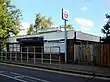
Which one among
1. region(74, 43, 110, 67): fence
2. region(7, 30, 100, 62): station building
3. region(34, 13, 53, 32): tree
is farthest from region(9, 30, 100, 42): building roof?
region(34, 13, 53, 32): tree

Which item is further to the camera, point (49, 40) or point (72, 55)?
point (49, 40)

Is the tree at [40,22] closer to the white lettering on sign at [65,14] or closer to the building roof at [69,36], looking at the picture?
the building roof at [69,36]

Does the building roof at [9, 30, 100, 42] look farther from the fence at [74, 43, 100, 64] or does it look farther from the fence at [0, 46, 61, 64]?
the fence at [74, 43, 100, 64]

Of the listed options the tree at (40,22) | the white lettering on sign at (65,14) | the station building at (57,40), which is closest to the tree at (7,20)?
the station building at (57,40)

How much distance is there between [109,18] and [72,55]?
1073cm

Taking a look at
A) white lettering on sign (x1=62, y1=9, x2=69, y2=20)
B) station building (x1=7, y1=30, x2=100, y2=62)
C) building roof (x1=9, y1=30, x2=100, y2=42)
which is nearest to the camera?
white lettering on sign (x1=62, y1=9, x2=69, y2=20)

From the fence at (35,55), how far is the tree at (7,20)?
11.4 ft

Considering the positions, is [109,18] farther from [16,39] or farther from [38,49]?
[16,39]

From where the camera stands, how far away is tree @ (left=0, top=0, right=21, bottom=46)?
105 feet

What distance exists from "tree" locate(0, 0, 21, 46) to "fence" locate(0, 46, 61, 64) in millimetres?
3472

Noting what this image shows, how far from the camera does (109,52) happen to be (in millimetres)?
20094

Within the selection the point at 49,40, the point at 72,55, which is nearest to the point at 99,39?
the point at 49,40

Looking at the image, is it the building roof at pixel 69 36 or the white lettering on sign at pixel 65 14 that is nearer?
the white lettering on sign at pixel 65 14

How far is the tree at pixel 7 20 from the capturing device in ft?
105
